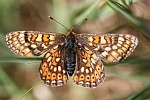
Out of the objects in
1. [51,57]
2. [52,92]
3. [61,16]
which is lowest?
[52,92]

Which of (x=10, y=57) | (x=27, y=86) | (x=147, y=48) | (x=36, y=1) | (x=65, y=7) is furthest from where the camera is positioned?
(x=36, y=1)

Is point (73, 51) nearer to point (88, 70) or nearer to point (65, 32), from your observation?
point (88, 70)

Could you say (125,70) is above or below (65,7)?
below

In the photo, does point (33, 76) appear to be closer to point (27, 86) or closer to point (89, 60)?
point (27, 86)

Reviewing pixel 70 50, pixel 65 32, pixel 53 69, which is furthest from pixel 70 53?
pixel 65 32

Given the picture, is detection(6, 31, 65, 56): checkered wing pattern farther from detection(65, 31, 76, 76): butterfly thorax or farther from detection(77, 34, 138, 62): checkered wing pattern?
detection(77, 34, 138, 62): checkered wing pattern

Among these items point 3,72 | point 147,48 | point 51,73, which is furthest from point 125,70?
point 3,72

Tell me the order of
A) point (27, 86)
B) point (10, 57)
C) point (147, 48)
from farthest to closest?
point (27, 86) < point (147, 48) < point (10, 57)
